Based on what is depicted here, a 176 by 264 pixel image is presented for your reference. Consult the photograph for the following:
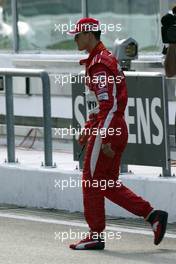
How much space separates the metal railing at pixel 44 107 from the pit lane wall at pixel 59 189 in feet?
0.57

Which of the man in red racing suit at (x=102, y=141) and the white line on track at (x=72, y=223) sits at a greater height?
the man in red racing suit at (x=102, y=141)

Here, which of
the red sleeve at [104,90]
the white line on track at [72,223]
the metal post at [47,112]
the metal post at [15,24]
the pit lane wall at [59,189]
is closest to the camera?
the red sleeve at [104,90]

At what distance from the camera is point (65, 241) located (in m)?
10.5

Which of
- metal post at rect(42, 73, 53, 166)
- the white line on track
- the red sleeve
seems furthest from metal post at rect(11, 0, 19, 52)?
the red sleeve

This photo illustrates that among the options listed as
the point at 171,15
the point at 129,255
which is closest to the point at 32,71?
the point at 171,15

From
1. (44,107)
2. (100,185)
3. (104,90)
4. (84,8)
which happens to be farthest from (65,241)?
(84,8)

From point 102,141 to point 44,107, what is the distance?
9.49 ft

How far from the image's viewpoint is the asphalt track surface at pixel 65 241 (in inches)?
372

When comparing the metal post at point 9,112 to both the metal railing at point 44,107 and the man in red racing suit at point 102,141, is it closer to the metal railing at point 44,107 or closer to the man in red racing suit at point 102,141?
the metal railing at point 44,107

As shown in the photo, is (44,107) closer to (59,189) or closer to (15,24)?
(59,189)

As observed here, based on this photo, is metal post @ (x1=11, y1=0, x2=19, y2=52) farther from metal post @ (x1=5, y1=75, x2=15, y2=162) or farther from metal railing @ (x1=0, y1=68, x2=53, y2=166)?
metal post @ (x1=5, y1=75, x2=15, y2=162)

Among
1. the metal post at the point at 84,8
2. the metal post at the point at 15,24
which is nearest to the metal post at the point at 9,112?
the metal post at the point at 84,8

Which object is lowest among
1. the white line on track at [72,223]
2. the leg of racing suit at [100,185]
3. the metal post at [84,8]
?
the white line on track at [72,223]

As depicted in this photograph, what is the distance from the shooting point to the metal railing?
1259 centimetres
